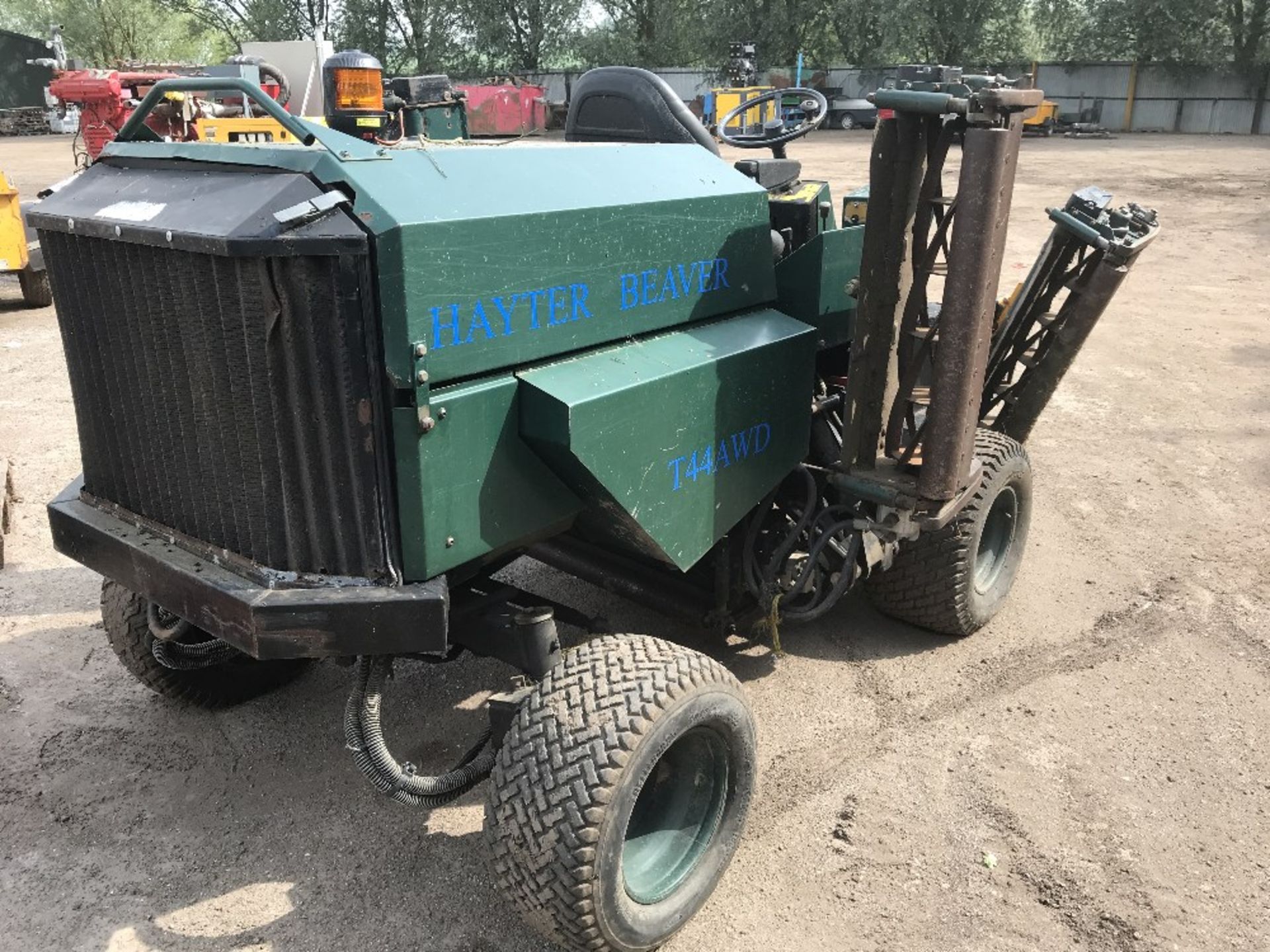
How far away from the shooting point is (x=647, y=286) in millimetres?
2811

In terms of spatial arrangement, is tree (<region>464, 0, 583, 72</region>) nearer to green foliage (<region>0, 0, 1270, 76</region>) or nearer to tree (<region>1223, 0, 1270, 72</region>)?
green foliage (<region>0, 0, 1270, 76</region>)

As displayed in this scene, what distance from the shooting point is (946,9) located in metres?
30.7

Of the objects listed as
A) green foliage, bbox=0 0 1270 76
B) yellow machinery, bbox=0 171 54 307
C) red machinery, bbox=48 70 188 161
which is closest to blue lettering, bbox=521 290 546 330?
yellow machinery, bbox=0 171 54 307

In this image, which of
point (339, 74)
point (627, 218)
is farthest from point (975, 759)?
point (339, 74)

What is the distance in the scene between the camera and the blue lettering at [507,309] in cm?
241

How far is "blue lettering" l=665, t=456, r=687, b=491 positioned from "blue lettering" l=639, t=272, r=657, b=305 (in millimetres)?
412

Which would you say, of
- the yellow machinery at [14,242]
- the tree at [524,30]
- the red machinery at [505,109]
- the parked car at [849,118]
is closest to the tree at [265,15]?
the tree at [524,30]

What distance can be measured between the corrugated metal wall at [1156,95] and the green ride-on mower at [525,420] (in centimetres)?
2719

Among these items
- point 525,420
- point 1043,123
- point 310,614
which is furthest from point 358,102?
point 1043,123

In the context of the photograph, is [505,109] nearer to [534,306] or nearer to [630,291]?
[630,291]

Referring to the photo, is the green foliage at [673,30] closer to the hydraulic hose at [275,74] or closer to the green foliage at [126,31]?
the green foliage at [126,31]

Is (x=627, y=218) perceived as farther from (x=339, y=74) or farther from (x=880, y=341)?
(x=339, y=74)

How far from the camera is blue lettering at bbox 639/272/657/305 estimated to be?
9.16 feet

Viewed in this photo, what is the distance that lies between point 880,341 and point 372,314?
1675 mm
